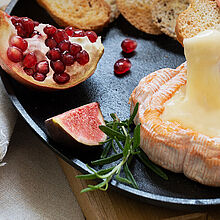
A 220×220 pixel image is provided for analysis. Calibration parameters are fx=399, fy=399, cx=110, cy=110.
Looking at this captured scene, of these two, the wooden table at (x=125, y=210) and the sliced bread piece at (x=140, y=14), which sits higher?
the sliced bread piece at (x=140, y=14)

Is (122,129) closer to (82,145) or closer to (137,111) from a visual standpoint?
(137,111)

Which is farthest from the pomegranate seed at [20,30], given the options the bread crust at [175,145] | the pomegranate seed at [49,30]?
the bread crust at [175,145]

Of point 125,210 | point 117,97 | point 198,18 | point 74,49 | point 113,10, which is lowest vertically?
point 125,210

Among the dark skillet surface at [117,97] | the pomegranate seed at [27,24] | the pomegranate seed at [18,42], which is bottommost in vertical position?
→ the dark skillet surface at [117,97]

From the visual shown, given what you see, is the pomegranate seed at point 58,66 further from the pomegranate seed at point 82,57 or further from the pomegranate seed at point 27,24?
the pomegranate seed at point 27,24

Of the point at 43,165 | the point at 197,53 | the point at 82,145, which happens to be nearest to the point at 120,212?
the point at 82,145

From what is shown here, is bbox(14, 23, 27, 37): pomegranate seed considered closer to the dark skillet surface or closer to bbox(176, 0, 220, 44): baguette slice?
the dark skillet surface

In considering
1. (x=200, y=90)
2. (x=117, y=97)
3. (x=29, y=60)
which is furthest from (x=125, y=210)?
(x=29, y=60)

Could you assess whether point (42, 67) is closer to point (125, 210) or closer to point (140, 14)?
point (125, 210)
